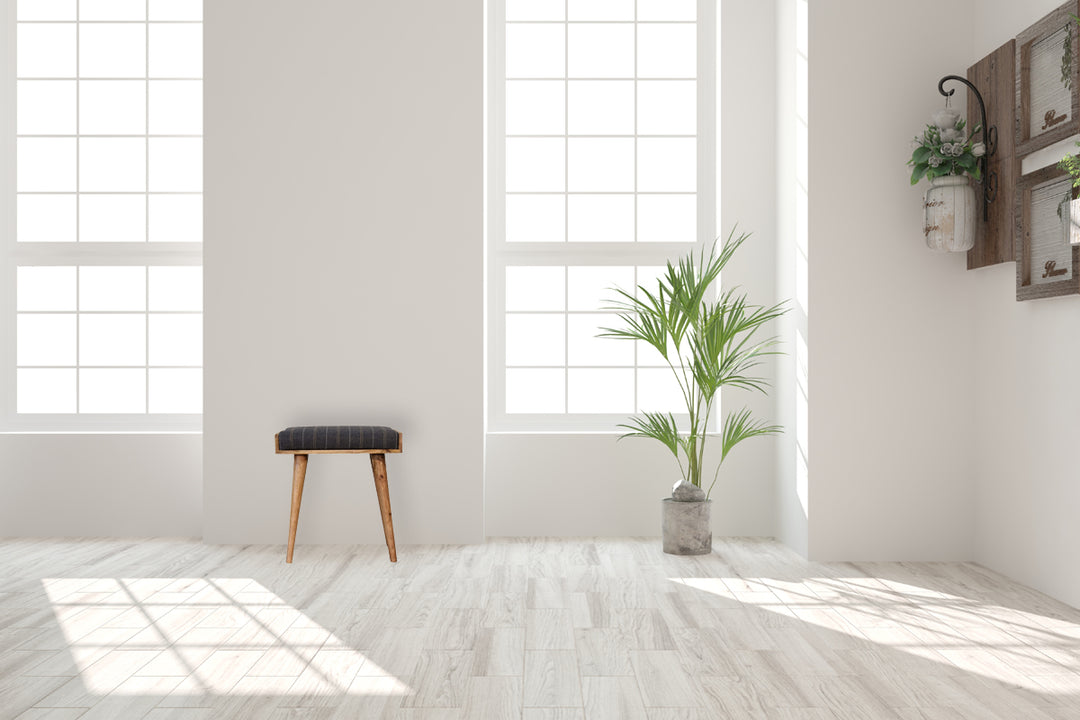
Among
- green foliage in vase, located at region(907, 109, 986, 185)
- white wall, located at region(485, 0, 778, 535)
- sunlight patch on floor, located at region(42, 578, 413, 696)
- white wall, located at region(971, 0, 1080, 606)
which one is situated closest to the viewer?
sunlight patch on floor, located at region(42, 578, 413, 696)

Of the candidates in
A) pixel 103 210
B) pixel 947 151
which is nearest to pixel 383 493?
pixel 103 210

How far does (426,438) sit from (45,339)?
223cm

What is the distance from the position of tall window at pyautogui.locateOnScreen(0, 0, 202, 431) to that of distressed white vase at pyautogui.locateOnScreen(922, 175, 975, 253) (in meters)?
3.62

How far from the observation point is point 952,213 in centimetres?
355

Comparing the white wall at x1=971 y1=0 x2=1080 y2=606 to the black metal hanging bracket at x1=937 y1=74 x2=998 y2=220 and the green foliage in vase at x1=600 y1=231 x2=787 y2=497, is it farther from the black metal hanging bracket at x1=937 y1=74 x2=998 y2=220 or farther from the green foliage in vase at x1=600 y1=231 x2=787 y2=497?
the green foliage in vase at x1=600 y1=231 x2=787 y2=497

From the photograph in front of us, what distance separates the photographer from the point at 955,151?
138 inches

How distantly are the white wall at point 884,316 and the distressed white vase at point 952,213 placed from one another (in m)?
0.22

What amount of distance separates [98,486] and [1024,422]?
170 inches

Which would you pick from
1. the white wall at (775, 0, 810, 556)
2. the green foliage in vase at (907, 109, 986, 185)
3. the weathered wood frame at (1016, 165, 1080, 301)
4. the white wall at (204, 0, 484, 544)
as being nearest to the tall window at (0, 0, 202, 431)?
the white wall at (204, 0, 484, 544)

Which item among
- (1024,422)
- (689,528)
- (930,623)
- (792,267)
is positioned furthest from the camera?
(792,267)

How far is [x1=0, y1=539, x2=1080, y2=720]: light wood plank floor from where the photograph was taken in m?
2.18

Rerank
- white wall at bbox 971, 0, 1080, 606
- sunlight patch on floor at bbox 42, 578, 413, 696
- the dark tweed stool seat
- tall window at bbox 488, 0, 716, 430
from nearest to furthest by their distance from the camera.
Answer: sunlight patch on floor at bbox 42, 578, 413, 696
white wall at bbox 971, 0, 1080, 606
the dark tweed stool seat
tall window at bbox 488, 0, 716, 430

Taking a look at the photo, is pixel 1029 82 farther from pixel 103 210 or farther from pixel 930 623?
pixel 103 210

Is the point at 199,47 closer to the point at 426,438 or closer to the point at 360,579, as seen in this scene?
the point at 426,438
